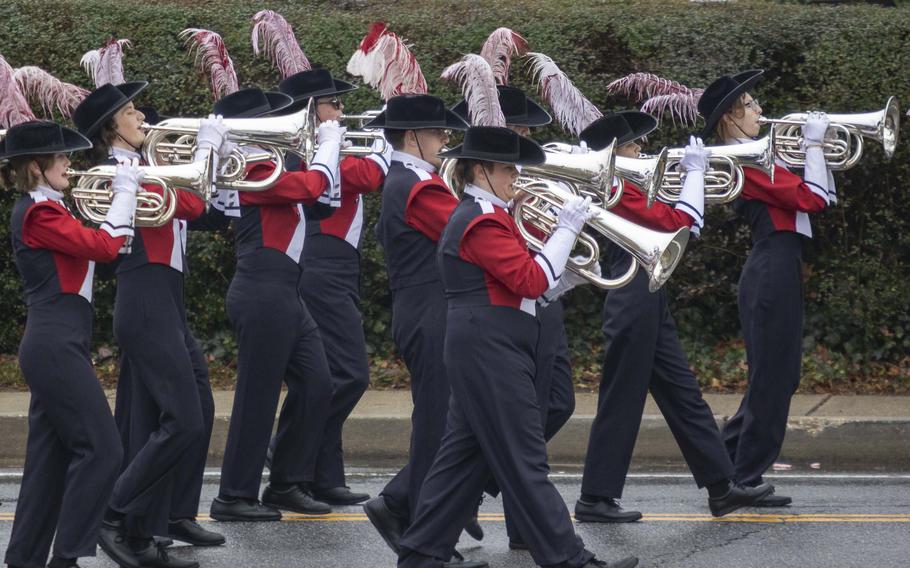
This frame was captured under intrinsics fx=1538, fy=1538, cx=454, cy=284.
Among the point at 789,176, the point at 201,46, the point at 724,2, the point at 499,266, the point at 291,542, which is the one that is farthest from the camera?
the point at 724,2

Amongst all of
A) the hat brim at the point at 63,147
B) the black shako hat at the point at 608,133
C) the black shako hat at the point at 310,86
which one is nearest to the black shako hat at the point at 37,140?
the hat brim at the point at 63,147

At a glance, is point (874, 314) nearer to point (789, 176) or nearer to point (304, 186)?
point (789, 176)

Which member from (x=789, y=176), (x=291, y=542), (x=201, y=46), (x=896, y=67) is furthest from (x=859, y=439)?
(x=201, y=46)

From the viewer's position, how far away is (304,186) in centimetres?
684

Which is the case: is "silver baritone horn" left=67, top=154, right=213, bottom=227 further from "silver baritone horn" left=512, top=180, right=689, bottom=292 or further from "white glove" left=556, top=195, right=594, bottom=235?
"white glove" left=556, top=195, right=594, bottom=235

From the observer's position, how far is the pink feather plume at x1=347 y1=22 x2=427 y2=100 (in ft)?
27.8

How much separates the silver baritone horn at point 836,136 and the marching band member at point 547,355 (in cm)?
115

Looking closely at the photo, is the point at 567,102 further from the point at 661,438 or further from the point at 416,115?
the point at 416,115

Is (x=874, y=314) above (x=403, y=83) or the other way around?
the other way around

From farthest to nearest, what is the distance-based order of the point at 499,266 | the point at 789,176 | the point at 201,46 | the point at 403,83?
1. the point at 201,46
2. the point at 403,83
3. the point at 789,176
4. the point at 499,266

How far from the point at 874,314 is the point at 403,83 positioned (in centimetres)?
403

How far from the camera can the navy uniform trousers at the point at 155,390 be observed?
6.19 m

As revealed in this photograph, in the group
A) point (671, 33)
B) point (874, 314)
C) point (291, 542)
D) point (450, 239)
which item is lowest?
point (291, 542)

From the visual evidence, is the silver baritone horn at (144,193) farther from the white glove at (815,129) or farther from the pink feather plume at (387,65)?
the white glove at (815,129)
